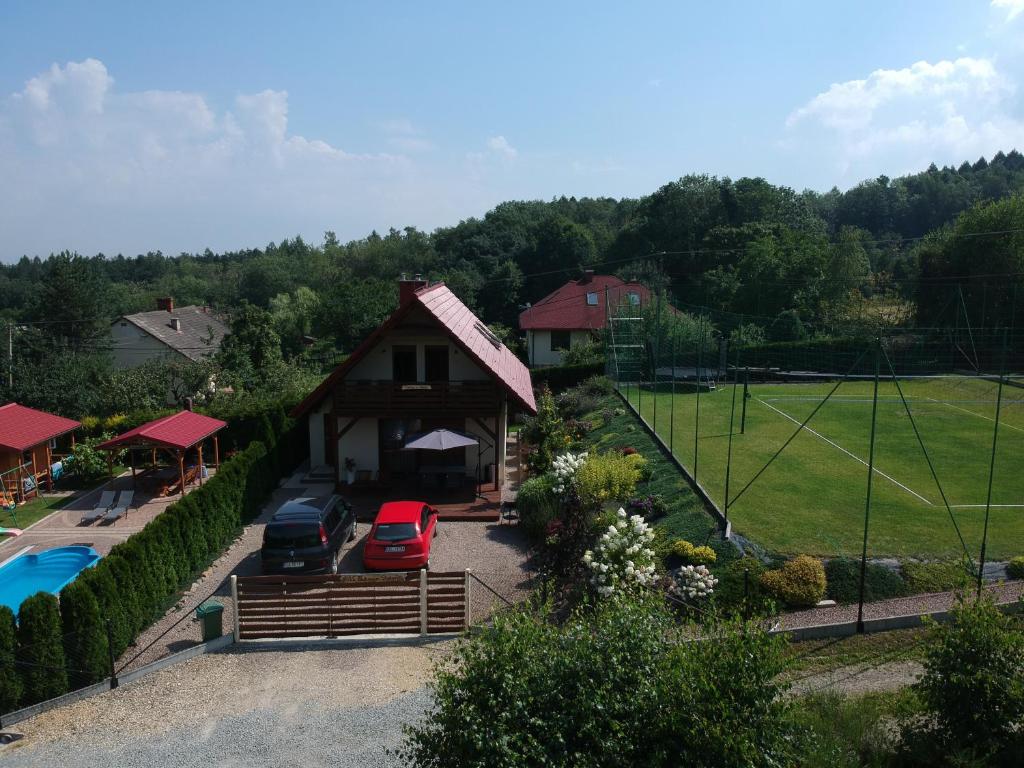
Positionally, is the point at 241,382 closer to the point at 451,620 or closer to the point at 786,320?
the point at 451,620

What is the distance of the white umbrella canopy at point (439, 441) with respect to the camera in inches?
745

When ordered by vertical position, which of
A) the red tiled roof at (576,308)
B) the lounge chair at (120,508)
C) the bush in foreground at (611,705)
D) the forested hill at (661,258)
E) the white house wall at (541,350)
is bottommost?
the lounge chair at (120,508)

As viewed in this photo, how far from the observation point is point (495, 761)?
5.47m

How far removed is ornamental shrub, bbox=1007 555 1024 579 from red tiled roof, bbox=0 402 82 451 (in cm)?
2421

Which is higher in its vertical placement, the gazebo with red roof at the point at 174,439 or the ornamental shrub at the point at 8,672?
the gazebo with red roof at the point at 174,439

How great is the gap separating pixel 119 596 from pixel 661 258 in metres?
53.7

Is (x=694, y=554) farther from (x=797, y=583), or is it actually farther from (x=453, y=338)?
(x=453, y=338)

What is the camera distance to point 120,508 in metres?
19.9

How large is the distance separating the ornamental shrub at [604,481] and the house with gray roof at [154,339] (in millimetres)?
29236

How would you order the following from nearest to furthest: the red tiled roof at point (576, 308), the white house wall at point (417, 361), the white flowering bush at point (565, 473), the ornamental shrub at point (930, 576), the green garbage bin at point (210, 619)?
1. the green garbage bin at point (210, 619)
2. the ornamental shrub at point (930, 576)
3. the white flowering bush at point (565, 473)
4. the white house wall at point (417, 361)
5. the red tiled roof at point (576, 308)

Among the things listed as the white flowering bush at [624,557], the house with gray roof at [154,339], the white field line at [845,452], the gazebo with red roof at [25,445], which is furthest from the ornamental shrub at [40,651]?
the house with gray roof at [154,339]

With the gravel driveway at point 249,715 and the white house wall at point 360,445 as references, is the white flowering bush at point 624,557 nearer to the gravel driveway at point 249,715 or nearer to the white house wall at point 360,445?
the gravel driveway at point 249,715

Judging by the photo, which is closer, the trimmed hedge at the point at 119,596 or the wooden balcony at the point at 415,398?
the trimmed hedge at the point at 119,596

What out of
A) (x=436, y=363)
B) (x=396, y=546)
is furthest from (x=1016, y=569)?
(x=436, y=363)
